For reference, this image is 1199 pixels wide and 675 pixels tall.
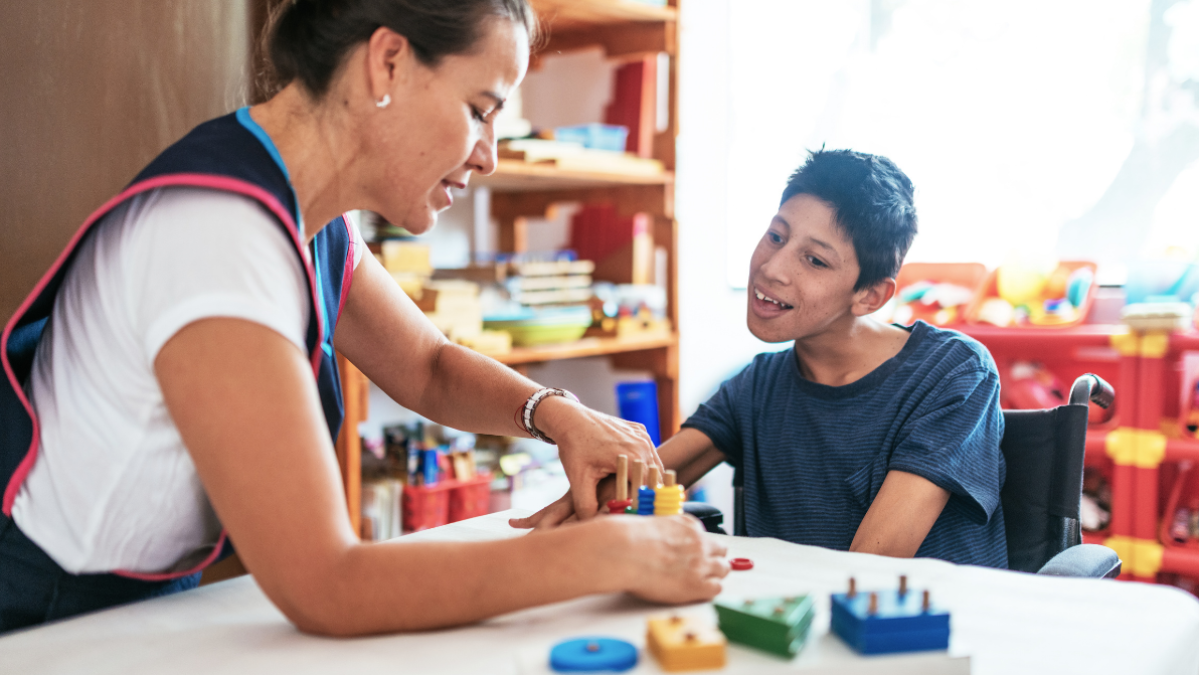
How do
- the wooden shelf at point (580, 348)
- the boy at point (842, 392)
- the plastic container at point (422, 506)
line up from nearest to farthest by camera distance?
the boy at point (842, 392) < the plastic container at point (422, 506) < the wooden shelf at point (580, 348)

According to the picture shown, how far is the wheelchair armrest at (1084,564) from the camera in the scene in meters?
1.05

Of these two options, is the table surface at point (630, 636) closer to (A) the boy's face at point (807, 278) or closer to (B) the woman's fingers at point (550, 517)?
(B) the woman's fingers at point (550, 517)

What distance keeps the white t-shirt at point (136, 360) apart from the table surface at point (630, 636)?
0.07 metres

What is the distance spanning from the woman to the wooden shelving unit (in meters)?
1.40

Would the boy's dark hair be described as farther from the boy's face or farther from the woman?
the woman

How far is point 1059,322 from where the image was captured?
98.4 inches

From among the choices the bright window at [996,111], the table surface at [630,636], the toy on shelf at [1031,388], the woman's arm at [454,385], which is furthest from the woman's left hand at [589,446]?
the toy on shelf at [1031,388]

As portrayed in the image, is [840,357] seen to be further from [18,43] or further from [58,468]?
[18,43]

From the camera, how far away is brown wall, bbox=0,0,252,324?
1229 millimetres

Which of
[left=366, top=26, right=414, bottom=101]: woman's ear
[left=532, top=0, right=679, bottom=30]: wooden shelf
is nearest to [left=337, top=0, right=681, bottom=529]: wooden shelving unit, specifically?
[left=532, top=0, right=679, bottom=30]: wooden shelf

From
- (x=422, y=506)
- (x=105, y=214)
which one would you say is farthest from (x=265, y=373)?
(x=422, y=506)

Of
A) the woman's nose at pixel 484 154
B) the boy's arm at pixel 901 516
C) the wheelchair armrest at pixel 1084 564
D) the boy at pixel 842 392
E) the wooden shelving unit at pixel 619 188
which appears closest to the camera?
the woman's nose at pixel 484 154

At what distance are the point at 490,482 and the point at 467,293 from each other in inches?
19.7

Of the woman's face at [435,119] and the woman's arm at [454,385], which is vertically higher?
the woman's face at [435,119]
